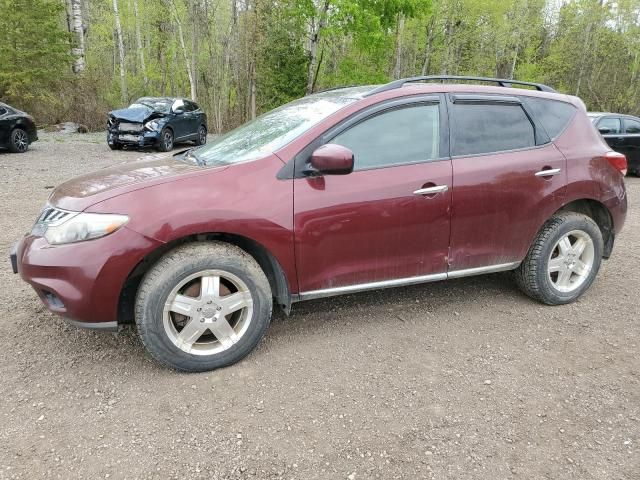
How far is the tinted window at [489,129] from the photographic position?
3.43 meters

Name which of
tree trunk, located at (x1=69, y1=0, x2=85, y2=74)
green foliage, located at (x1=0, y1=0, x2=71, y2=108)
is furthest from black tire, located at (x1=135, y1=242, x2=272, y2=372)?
tree trunk, located at (x1=69, y1=0, x2=85, y2=74)

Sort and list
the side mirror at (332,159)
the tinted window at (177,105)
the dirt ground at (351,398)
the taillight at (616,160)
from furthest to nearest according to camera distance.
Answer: the tinted window at (177,105), the taillight at (616,160), the side mirror at (332,159), the dirt ground at (351,398)

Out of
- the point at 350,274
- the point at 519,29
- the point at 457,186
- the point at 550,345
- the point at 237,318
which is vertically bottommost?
the point at 550,345

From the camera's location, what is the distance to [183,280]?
9.02ft

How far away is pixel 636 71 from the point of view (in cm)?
2698

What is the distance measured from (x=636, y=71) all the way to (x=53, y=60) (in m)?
29.9

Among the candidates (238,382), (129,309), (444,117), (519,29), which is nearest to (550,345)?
(444,117)

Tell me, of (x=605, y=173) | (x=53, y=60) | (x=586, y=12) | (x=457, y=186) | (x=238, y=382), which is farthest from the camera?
(x=586, y=12)

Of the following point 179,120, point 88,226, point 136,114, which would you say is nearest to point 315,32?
point 179,120

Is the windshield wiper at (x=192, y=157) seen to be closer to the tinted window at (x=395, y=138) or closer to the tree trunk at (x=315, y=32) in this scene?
the tinted window at (x=395, y=138)

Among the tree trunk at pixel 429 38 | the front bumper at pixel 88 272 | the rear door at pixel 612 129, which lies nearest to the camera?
the front bumper at pixel 88 272

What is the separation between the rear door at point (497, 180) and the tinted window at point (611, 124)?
8.80 m

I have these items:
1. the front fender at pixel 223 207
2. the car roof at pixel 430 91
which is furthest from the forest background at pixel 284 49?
the front fender at pixel 223 207

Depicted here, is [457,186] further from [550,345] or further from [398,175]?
[550,345]
